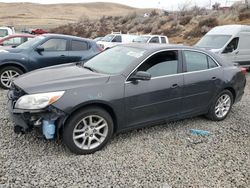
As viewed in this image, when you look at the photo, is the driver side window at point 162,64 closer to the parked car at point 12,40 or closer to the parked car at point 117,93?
the parked car at point 117,93

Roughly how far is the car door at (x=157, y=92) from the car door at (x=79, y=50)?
3739 millimetres

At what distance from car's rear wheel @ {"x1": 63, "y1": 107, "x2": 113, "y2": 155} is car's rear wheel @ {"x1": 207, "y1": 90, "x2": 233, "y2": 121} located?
2293 millimetres

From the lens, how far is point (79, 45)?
779cm

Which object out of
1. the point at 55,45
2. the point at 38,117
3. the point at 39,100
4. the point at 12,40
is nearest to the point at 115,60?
the point at 39,100

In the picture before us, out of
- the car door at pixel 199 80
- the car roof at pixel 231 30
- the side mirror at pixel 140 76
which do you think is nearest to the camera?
the side mirror at pixel 140 76

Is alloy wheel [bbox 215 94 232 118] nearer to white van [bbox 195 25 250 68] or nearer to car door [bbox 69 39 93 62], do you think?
car door [bbox 69 39 93 62]

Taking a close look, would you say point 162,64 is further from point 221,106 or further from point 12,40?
point 12,40

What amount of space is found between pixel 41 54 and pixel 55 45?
558mm

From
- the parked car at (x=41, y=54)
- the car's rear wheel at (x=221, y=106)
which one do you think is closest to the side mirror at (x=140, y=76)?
the car's rear wheel at (x=221, y=106)

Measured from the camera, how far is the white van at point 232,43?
1004 centimetres

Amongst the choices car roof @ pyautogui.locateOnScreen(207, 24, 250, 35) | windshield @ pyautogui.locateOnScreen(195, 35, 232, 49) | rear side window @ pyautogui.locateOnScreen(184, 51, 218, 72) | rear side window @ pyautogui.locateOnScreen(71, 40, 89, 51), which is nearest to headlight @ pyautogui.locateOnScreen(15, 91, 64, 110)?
rear side window @ pyautogui.locateOnScreen(184, 51, 218, 72)

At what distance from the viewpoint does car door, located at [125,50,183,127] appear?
3842 millimetres

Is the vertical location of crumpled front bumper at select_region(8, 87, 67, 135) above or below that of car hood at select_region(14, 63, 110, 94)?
below

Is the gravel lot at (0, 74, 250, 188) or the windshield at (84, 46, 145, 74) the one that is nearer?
the gravel lot at (0, 74, 250, 188)
